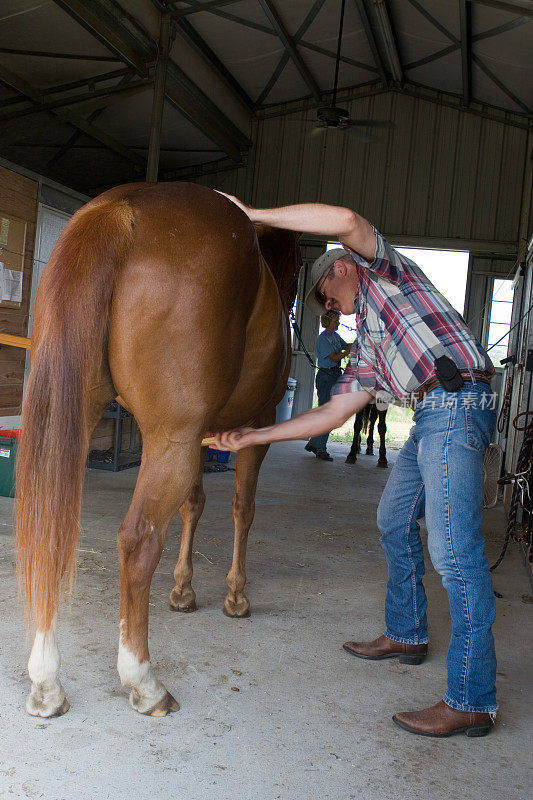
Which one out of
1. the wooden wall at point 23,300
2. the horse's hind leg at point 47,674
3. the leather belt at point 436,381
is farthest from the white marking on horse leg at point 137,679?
the wooden wall at point 23,300

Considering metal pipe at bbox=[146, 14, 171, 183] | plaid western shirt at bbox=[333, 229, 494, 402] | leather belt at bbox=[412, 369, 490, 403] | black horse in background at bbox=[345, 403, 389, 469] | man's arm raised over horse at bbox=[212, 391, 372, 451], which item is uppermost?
metal pipe at bbox=[146, 14, 171, 183]

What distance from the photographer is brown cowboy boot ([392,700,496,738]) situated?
6.37 feet

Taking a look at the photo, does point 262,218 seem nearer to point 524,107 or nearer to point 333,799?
point 333,799

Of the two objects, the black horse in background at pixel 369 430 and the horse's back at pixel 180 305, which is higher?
the horse's back at pixel 180 305

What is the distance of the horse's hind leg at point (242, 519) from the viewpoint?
275 cm

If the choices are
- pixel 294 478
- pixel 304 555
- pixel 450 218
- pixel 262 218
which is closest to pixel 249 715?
pixel 262 218

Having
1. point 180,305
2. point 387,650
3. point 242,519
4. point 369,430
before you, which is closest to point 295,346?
point 369,430

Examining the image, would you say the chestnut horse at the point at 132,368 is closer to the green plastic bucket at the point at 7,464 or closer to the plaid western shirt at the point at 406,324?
the plaid western shirt at the point at 406,324

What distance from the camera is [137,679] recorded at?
74.0 inches

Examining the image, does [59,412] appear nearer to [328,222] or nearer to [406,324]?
[328,222]

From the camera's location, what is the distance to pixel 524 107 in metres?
11.3

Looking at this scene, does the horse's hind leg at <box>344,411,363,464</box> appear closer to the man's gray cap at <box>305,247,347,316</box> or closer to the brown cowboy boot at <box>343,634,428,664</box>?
the brown cowboy boot at <box>343,634,428,664</box>

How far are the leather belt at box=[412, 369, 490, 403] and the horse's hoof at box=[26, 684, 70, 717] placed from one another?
1365 mm

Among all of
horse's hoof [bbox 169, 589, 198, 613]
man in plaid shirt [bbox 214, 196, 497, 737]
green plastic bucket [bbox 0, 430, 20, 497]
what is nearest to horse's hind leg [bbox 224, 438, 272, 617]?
horse's hoof [bbox 169, 589, 198, 613]
